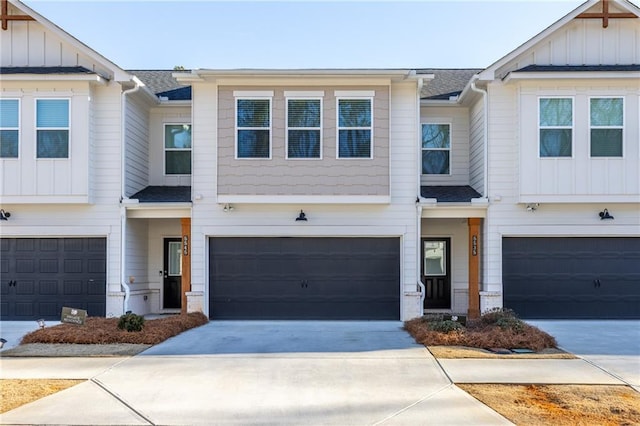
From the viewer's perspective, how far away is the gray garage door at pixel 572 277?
13.6 m

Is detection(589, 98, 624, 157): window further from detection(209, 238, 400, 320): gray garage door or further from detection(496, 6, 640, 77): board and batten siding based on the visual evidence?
detection(209, 238, 400, 320): gray garage door

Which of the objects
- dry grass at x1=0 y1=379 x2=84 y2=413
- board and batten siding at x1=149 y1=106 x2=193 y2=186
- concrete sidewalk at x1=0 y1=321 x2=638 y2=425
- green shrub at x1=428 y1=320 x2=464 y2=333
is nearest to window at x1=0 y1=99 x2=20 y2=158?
board and batten siding at x1=149 y1=106 x2=193 y2=186

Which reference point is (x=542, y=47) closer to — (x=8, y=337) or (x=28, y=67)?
(x=28, y=67)

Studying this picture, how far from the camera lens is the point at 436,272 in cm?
1543

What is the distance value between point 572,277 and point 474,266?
2.26m

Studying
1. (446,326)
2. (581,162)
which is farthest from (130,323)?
(581,162)

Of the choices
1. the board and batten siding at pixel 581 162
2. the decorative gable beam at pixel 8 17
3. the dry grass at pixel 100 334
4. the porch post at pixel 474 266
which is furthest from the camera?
the porch post at pixel 474 266

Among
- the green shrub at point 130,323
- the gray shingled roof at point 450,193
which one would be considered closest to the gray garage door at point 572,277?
the gray shingled roof at point 450,193

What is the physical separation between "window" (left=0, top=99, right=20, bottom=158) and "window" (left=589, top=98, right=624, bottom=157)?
13.1m

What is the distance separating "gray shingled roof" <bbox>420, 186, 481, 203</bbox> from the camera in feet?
45.8

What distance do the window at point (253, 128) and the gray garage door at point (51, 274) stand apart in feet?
13.4

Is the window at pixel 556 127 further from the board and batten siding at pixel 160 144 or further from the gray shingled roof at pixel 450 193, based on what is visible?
the board and batten siding at pixel 160 144

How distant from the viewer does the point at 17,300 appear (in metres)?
13.8

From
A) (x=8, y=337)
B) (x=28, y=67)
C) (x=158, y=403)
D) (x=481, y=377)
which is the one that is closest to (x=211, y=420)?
(x=158, y=403)
